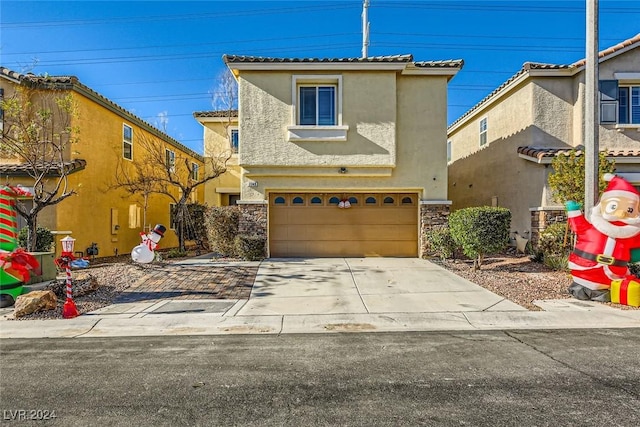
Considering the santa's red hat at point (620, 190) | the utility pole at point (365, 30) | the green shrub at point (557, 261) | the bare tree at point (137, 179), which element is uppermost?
the utility pole at point (365, 30)

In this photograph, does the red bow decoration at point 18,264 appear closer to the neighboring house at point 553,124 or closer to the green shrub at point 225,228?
the green shrub at point 225,228

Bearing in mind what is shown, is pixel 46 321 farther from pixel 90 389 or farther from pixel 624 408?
pixel 624 408

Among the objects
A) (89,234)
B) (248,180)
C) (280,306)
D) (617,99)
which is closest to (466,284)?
(280,306)

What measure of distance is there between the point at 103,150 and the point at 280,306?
37.9ft

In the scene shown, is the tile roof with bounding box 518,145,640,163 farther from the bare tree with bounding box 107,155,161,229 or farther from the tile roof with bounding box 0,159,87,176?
the tile roof with bounding box 0,159,87,176

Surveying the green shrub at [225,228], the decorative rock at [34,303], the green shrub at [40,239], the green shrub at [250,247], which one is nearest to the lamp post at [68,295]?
the decorative rock at [34,303]

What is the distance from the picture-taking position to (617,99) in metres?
12.8

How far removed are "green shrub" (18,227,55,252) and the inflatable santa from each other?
14.3 meters

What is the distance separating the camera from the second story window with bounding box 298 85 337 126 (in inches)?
493

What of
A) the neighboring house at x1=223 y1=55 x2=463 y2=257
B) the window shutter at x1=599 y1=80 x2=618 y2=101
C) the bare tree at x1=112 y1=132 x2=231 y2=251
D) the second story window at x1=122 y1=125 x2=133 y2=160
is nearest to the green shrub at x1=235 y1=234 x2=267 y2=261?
the neighboring house at x1=223 y1=55 x2=463 y2=257

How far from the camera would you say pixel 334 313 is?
23.0 feet

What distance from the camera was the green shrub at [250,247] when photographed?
1196cm

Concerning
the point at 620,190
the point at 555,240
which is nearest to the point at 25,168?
the point at 620,190

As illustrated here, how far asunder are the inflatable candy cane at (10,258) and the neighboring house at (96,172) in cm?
361
